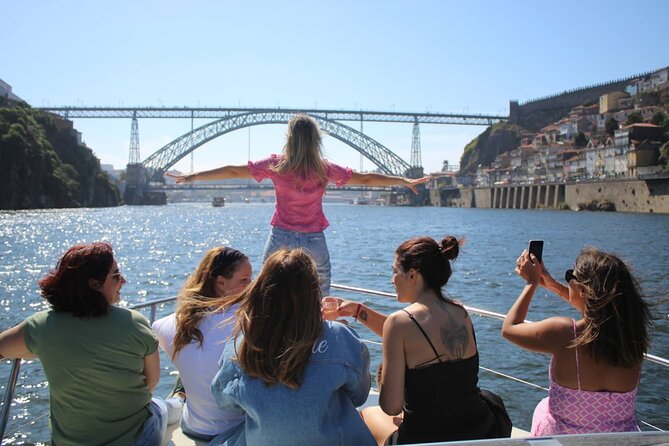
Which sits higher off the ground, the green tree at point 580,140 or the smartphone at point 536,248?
the green tree at point 580,140

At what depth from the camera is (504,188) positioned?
60406mm

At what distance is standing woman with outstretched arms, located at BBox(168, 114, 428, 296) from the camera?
7.69 ft

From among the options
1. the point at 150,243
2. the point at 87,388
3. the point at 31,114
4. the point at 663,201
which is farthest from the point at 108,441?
the point at 31,114

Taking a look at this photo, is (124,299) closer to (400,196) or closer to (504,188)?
(504,188)

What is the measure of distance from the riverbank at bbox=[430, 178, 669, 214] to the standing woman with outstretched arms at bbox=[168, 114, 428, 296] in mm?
37526

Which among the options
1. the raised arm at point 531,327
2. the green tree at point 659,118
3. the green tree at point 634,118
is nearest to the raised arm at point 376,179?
the raised arm at point 531,327

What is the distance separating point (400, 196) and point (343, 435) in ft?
288

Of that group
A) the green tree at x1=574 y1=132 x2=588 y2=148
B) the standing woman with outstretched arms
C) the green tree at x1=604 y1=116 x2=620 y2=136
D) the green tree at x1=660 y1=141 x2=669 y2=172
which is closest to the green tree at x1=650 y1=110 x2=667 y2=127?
the green tree at x1=604 y1=116 x2=620 y2=136

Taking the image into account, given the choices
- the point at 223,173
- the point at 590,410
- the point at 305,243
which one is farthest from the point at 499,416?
the point at 223,173

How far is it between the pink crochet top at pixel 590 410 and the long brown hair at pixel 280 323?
70cm

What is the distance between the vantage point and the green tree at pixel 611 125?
183 ft

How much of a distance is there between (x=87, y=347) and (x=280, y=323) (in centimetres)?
56

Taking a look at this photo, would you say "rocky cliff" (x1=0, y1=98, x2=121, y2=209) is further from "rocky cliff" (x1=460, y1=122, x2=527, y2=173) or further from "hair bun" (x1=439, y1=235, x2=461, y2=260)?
"rocky cliff" (x1=460, y1=122, x2=527, y2=173)

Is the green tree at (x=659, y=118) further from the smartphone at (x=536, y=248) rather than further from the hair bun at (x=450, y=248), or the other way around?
the hair bun at (x=450, y=248)
